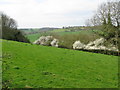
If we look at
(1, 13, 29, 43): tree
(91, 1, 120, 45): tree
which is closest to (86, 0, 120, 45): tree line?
(91, 1, 120, 45): tree

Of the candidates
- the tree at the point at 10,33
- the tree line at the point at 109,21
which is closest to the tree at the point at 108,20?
the tree line at the point at 109,21

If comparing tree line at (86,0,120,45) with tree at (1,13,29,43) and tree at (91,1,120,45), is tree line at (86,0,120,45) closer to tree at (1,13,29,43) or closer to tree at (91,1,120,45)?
tree at (91,1,120,45)

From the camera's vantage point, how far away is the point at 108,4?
35.5m

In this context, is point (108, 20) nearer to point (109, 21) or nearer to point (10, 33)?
point (109, 21)

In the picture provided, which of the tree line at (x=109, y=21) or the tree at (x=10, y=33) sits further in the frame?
the tree at (x=10, y=33)

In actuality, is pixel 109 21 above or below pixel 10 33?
above

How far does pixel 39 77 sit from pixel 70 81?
1740 mm

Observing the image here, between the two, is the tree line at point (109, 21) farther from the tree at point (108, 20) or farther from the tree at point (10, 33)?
the tree at point (10, 33)

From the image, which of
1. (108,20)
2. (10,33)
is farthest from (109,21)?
(10,33)

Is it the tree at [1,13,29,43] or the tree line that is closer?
the tree line

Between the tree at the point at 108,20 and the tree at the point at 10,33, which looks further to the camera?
the tree at the point at 10,33

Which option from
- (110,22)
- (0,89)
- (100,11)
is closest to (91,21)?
(100,11)

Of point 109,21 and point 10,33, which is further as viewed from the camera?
point 10,33

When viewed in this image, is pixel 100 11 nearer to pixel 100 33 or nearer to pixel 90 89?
pixel 100 33
